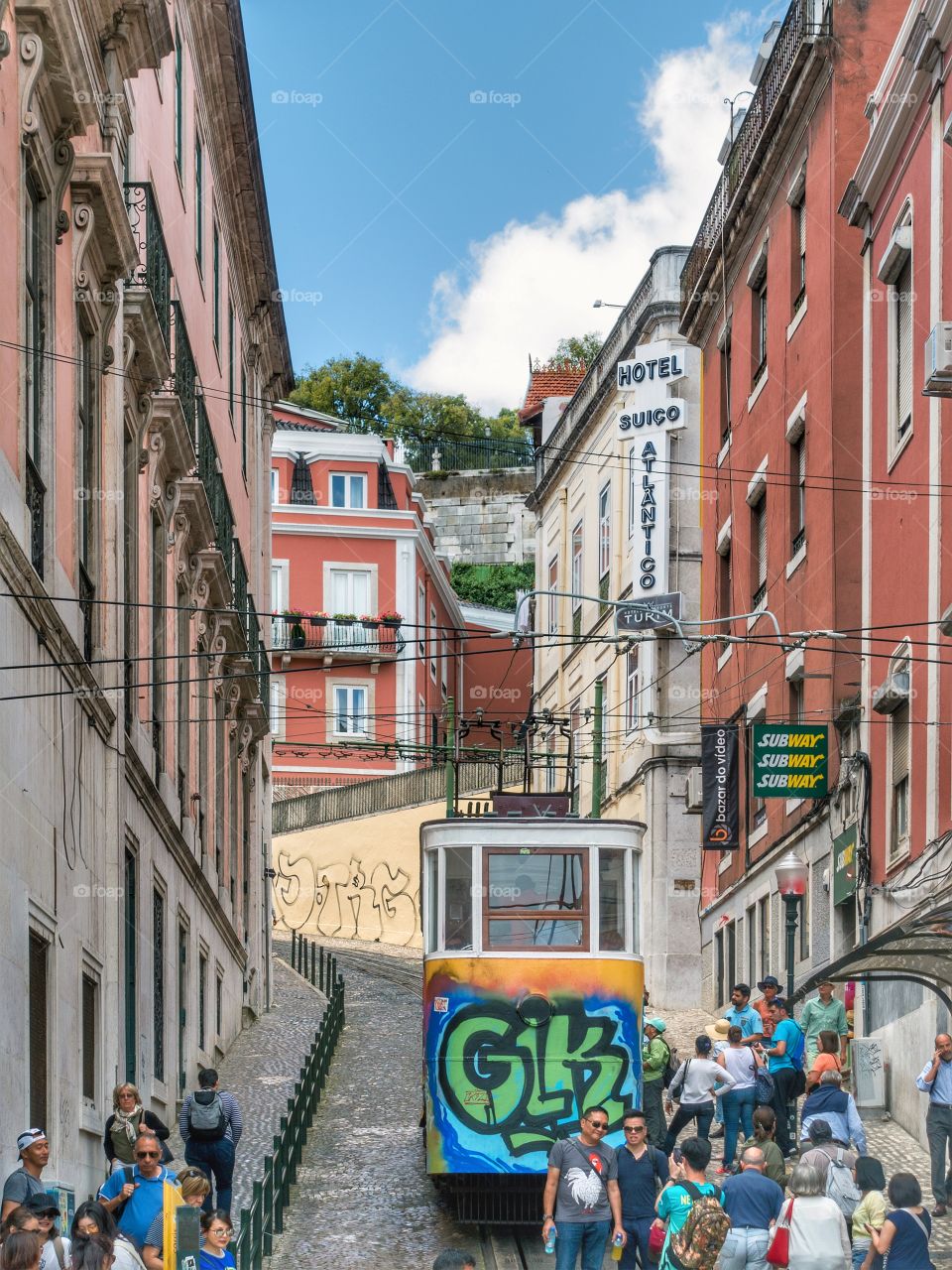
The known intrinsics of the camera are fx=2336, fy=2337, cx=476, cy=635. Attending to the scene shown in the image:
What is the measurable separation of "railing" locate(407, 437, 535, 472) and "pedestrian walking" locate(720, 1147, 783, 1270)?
6790 centimetres

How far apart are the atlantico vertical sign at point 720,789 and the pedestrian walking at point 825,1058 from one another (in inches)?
581

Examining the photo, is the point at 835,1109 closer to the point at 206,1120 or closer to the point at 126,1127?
the point at 206,1120

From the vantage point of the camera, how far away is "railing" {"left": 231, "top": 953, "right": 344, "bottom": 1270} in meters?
15.9

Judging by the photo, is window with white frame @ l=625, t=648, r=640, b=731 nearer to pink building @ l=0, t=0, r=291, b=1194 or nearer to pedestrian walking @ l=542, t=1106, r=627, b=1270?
A: pink building @ l=0, t=0, r=291, b=1194

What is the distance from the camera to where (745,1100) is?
65.5 ft

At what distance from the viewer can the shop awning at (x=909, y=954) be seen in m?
15.8

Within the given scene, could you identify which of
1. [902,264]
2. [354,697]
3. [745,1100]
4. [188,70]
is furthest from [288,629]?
[745,1100]

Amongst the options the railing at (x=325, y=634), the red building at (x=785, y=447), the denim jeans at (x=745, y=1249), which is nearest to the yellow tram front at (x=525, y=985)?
the denim jeans at (x=745, y=1249)

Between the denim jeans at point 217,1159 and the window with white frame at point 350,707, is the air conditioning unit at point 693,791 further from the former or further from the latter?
the window with white frame at point 350,707

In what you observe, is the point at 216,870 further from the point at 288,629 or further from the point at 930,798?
the point at 288,629

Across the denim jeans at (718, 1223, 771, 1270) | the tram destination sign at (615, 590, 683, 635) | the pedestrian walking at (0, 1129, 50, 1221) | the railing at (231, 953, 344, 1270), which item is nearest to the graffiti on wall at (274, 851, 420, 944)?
the tram destination sign at (615, 590, 683, 635)

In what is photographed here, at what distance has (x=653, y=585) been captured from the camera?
4088 cm

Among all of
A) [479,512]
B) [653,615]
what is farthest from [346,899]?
[479,512]

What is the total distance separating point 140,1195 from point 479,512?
222 ft
